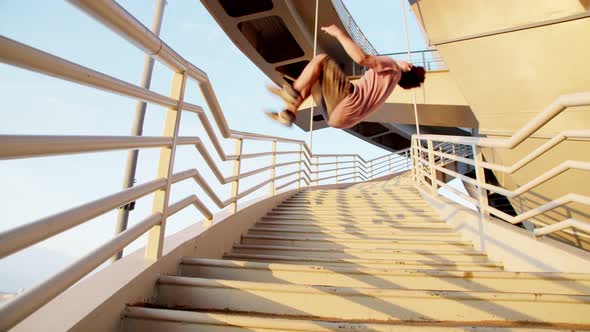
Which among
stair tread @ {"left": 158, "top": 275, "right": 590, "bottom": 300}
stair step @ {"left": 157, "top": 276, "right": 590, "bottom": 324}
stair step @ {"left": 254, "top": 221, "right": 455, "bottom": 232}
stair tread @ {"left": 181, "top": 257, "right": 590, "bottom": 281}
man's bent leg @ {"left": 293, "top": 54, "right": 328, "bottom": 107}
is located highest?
man's bent leg @ {"left": 293, "top": 54, "right": 328, "bottom": 107}

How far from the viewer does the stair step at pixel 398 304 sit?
1.35m

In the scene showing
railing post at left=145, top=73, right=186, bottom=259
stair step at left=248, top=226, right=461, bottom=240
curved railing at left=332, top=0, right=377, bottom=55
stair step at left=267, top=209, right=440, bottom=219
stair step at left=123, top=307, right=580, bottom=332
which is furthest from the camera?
curved railing at left=332, top=0, right=377, bottom=55

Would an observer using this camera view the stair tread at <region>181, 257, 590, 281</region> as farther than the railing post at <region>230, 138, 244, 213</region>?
No

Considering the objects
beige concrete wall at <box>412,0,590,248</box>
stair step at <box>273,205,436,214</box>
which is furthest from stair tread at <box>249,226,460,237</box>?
beige concrete wall at <box>412,0,590,248</box>

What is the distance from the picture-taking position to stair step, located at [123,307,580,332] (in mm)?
1115

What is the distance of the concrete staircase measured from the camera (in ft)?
3.89

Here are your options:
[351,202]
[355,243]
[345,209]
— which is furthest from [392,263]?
[351,202]

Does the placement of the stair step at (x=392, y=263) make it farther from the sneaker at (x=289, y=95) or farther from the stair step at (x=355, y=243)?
the sneaker at (x=289, y=95)

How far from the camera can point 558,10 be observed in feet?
14.0

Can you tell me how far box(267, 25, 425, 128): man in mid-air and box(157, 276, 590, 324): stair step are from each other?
4.16 ft

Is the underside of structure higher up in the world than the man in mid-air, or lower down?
higher up

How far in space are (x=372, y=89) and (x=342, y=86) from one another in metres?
0.23

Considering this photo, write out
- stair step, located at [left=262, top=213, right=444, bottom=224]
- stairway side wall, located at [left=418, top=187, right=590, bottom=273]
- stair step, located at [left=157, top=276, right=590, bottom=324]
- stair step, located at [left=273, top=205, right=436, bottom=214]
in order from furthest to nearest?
stair step, located at [left=273, top=205, right=436, bottom=214] < stair step, located at [left=262, top=213, right=444, bottom=224] < stairway side wall, located at [left=418, top=187, right=590, bottom=273] < stair step, located at [left=157, top=276, right=590, bottom=324]

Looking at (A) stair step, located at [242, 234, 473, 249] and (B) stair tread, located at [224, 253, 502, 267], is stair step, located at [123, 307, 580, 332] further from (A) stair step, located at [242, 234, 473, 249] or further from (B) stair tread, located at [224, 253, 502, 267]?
(A) stair step, located at [242, 234, 473, 249]
